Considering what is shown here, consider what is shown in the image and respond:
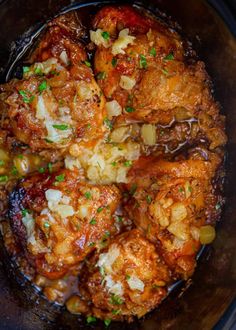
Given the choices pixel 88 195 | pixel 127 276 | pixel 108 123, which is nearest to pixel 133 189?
pixel 88 195

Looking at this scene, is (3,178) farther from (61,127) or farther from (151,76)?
(151,76)

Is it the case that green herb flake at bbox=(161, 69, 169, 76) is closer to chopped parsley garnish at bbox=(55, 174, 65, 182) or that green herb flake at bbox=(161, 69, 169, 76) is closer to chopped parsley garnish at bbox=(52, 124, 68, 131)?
chopped parsley garnish at bbox=(52, 124, 68, 131)

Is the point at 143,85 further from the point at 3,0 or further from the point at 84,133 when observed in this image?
the point at 3,0

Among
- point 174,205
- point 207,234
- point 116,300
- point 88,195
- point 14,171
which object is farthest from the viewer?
point 14,171

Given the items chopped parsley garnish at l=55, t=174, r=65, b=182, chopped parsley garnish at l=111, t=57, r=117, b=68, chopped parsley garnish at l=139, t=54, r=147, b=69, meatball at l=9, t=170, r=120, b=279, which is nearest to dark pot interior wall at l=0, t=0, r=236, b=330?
meatball at l=9, t=170, r=120, b=279

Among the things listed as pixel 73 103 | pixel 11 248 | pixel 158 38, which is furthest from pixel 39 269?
pixel 158 38

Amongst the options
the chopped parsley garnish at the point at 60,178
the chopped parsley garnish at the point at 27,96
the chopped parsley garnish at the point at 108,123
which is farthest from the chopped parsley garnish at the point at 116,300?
the chopped parsley garnish at the point at 27,96
